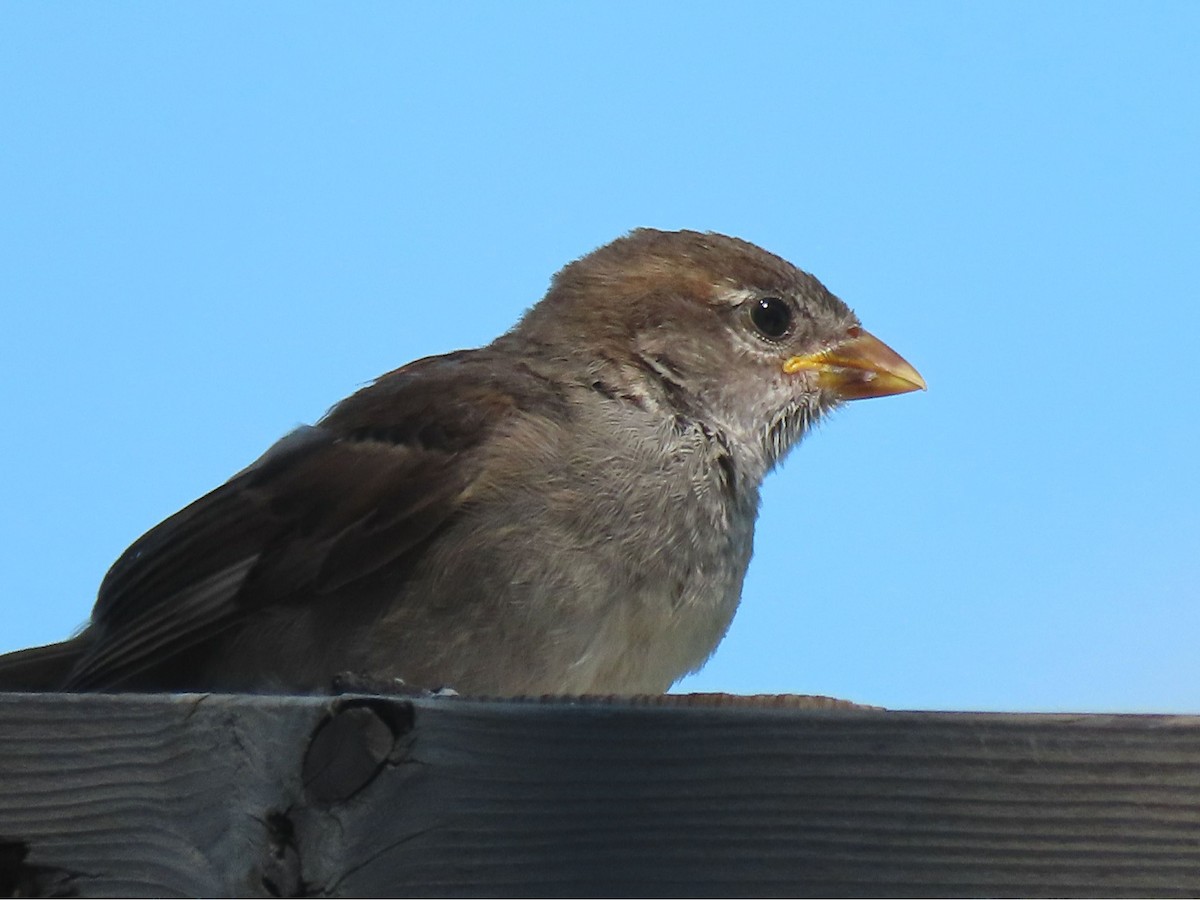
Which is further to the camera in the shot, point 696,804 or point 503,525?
point 503,525

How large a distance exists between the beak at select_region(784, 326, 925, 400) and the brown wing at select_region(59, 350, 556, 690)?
850 millimetres

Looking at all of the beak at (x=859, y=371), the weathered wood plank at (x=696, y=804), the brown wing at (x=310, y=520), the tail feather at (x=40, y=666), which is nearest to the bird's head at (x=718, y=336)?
the beak at (x=859, y=371)

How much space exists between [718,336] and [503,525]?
41.8 inches

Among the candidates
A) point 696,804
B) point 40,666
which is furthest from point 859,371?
point 696,804

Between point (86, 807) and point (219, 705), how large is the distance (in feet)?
0.68

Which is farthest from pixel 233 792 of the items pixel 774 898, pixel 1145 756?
pixel 1145 756

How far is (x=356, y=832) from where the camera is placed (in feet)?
5.91

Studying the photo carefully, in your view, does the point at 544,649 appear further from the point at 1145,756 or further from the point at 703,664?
the point at 1145,756

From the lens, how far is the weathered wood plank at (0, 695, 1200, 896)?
1.76 metres

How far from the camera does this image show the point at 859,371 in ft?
13.9

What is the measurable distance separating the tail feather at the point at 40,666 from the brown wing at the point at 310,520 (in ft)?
0.20

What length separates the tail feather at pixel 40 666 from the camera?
356 cm

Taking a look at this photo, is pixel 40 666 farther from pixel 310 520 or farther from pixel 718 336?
pixel 718 336

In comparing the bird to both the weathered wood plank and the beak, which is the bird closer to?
the beak
